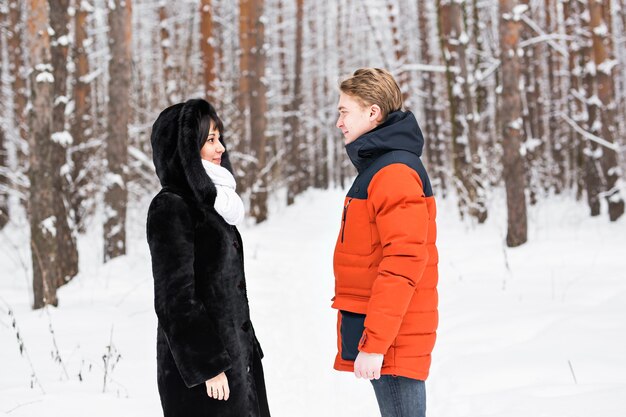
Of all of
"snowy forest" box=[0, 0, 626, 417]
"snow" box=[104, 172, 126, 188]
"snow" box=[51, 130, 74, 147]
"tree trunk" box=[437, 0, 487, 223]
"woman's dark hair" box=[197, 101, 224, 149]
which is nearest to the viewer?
"woman's dark hair" box=[197, 101, 224, 149]

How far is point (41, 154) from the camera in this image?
20.8 feet

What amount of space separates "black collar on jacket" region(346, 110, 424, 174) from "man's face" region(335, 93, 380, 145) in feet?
0.14

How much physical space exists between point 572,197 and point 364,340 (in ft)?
63.8

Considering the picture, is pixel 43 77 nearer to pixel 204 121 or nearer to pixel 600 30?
pixel 204 121

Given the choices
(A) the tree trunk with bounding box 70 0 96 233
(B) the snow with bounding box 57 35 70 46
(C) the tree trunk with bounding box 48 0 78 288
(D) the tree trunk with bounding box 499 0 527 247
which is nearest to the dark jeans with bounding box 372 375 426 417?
(C) the tree trunk with bounding box 48 0 78 288

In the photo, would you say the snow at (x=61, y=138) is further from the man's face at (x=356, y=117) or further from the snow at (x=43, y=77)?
the man's face at (x=356, y=117)

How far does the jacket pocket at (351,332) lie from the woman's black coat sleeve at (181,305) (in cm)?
49

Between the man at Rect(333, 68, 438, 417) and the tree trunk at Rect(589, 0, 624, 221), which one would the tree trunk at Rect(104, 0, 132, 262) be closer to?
the man at Rect(333, 68, 438, 417)

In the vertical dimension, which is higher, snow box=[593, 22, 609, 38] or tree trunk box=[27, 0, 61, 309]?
snow box=[593, 22, 609, 38]

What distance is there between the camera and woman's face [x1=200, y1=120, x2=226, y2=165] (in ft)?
→ 8.17

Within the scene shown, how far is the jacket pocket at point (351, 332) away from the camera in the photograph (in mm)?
2273

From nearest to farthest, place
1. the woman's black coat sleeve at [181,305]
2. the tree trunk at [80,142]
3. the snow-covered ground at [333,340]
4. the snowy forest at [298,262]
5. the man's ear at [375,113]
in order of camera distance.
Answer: the woman's black coat sleeve at [181,305] → the man's ear at [375,113] → the snow-covered ground at [333,340] → the snowy forest at [298,262] → the tree trunk at [80,142]

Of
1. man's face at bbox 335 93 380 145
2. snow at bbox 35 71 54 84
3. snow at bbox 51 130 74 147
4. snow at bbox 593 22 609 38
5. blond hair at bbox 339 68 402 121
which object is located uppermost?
snow at bbox 593 22 609 38

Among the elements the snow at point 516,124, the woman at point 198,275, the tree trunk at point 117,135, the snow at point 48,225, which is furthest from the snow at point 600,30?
the woman at point 198,275
